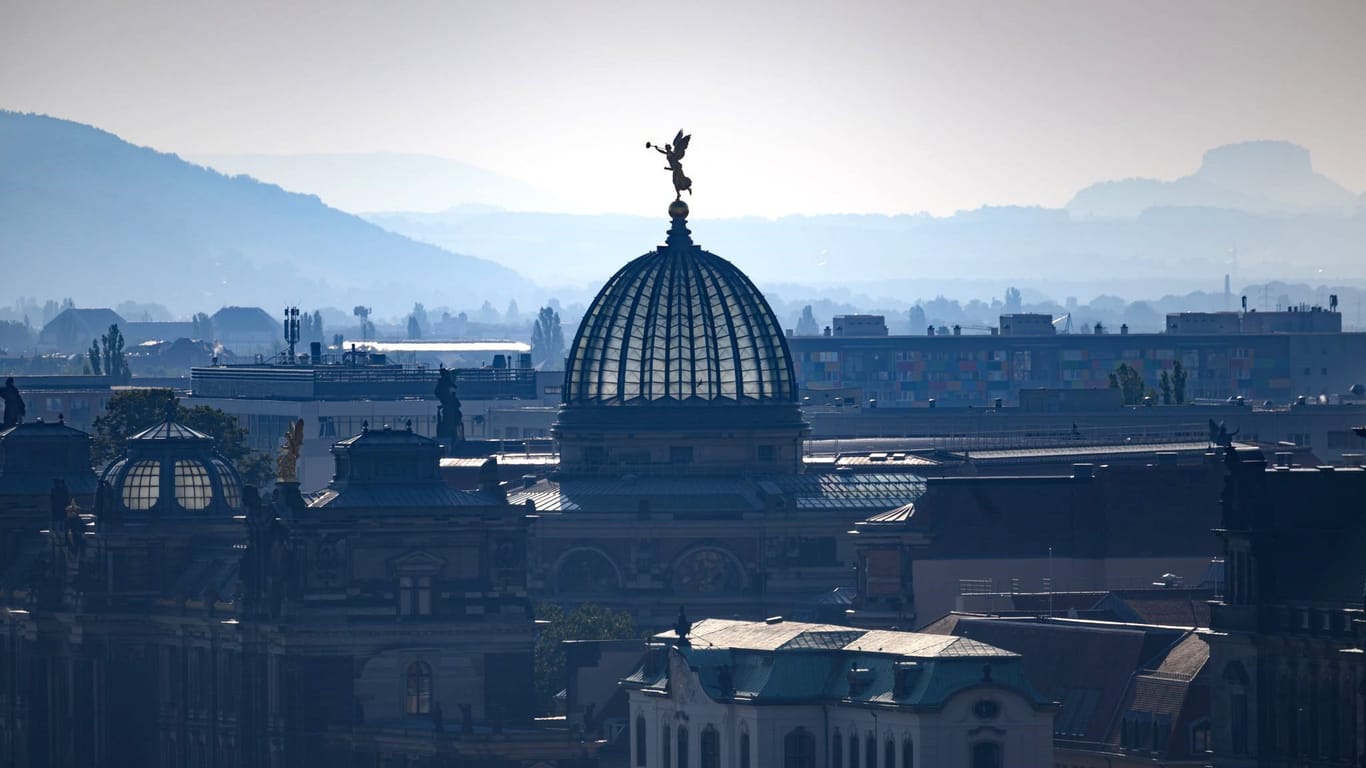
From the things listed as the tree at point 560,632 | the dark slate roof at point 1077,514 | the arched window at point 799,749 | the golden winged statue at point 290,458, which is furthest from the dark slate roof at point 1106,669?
the golden winged statue at point 290,458

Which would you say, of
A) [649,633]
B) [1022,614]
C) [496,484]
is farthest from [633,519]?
[1022,614]

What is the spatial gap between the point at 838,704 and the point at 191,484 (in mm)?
58511

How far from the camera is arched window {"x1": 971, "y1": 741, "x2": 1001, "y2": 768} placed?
12781cm

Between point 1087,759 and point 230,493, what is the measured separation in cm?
Answer: 5849

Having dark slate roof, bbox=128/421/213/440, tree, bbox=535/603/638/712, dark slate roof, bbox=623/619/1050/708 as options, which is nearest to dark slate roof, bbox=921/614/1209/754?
dark slate roof, bbox=623/619/1050/708

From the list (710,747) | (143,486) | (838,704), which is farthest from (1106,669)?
(143,486)

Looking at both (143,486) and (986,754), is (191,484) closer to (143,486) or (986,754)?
(143,486)

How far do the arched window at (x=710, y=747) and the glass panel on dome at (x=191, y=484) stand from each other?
5299cm

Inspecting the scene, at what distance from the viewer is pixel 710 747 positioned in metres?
135

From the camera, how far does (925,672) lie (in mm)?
129250

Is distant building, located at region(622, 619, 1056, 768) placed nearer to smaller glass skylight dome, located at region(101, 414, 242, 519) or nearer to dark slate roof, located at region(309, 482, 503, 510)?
dark slate roof, located at region(309, 482, 503, 510)

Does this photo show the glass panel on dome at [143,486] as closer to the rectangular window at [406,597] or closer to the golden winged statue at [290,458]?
the golden winged statue at [290,458]

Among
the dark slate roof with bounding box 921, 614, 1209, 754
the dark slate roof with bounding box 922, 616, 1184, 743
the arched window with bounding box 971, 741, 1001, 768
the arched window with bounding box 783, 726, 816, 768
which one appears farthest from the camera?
the dark slate roof with bounding box 922, 616, 1184, 743

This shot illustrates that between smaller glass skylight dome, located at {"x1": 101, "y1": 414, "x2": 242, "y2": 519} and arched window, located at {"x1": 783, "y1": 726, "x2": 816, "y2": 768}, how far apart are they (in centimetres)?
5653
